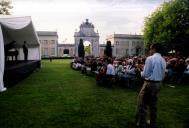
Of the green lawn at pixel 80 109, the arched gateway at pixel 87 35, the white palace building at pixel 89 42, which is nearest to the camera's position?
the green lawn at pixel 80 109

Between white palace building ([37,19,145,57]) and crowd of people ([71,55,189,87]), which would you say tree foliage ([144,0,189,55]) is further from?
white palace building ([37,19,145,57])

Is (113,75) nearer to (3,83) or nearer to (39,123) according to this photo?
(3,83)

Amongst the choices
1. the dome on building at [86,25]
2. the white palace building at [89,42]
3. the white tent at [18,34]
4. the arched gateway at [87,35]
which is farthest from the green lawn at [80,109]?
the dome on building at [86,25]

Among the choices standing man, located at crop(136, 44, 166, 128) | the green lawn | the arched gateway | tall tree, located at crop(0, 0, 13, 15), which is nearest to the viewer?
standing man, located at crop(136, 44, 166, 128)

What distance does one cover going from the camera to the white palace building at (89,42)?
242ft

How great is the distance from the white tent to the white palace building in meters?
42.2

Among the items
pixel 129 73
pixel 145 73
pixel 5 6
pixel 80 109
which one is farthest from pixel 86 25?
pixel 145 73

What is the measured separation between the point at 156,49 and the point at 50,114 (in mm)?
3109

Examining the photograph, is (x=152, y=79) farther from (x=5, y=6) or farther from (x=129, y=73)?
(x=5, y=6)

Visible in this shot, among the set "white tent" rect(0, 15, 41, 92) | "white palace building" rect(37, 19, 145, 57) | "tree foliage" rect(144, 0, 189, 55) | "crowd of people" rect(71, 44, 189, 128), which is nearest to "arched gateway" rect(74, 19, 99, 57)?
"white palace building" rect(37, 19, 145, 57)

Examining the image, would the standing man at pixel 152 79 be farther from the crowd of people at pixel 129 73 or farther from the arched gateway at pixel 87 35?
the arched gateway at pixel 87 35

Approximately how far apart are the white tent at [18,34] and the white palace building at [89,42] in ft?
138

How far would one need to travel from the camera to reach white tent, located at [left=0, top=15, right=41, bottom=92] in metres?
10.2

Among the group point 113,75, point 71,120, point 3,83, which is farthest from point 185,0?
point 71,120
